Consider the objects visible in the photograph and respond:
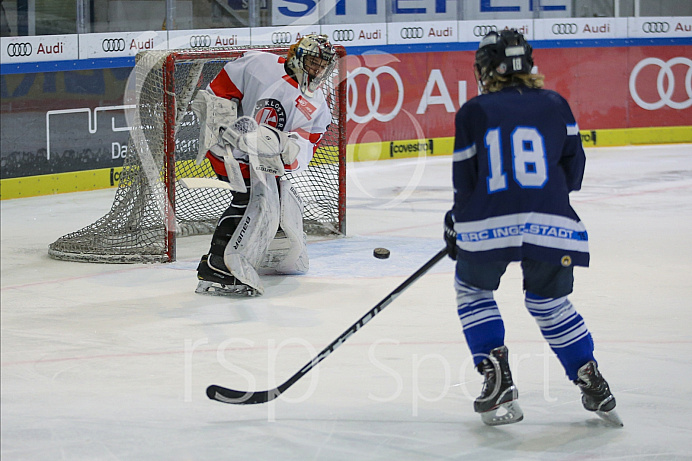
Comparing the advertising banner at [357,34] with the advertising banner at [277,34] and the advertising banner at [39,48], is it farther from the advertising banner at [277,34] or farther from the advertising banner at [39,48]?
the advertising banner at [39,48]

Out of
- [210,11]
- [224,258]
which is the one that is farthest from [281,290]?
[210,11]

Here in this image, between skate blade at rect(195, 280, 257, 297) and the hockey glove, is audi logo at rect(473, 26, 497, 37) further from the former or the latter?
the hockey glove

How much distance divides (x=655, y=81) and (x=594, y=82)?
64 cm

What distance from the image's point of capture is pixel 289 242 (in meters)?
4.97

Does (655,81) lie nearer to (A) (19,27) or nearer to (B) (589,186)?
(B) (589,186)

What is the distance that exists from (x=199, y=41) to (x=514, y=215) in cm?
617

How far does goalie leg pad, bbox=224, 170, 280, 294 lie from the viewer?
14.8 feet

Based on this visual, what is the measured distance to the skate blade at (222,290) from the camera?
4565mm

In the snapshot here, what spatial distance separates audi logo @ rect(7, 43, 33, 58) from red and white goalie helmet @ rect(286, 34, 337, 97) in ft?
11.3

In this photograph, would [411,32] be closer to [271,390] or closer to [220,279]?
[220,279]

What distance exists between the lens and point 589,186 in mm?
8016

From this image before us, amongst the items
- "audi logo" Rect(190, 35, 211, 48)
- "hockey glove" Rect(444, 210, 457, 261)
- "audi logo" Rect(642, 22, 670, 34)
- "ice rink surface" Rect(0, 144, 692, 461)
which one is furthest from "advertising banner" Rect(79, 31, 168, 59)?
"hockey glove" Rect(444, 210, 457, 261)

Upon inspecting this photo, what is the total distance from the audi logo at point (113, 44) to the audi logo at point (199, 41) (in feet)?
2.10

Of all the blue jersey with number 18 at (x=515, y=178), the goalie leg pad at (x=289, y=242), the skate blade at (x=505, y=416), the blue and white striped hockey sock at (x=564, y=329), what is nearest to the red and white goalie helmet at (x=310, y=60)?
the goalie leg pad at (x=289, y=242)
